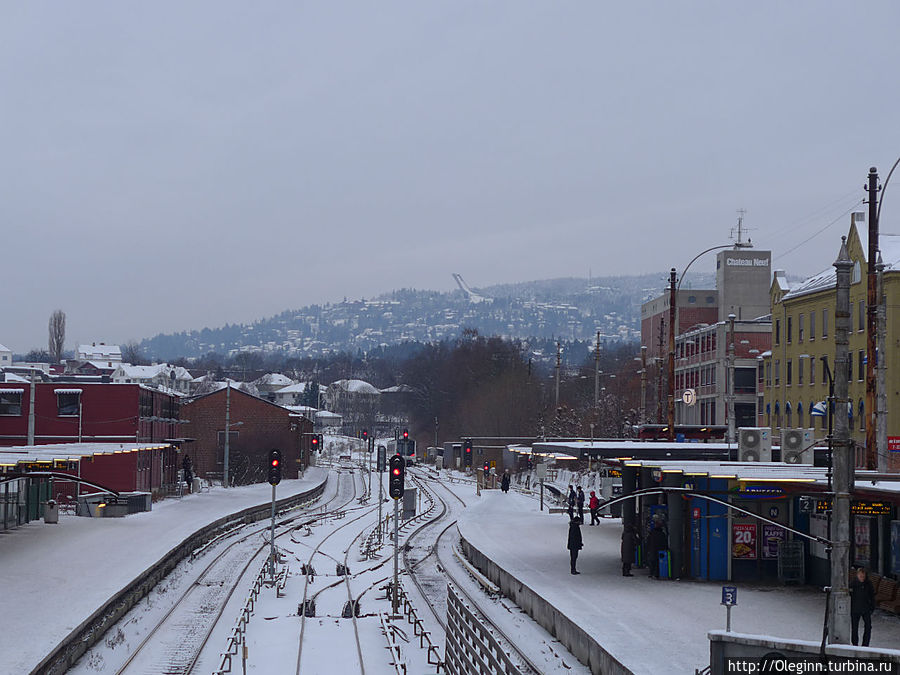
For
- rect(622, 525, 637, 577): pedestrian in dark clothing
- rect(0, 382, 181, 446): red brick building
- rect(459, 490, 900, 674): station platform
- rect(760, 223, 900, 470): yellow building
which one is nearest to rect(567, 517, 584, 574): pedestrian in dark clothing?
rect(459, 490, 900, 674): station platform

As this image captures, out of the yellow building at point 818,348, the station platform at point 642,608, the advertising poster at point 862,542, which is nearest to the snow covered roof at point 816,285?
the yellow building at point 818,348

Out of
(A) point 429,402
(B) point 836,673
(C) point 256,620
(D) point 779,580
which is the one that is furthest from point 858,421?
(A) point 429,402

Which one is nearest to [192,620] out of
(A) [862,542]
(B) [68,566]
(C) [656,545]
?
(B) [68,566]

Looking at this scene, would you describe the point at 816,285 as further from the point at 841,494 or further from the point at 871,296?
the point at 841,494

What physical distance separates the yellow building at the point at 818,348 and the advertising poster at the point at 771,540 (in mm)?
20595

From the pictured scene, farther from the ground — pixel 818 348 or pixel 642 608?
pixel 818 348

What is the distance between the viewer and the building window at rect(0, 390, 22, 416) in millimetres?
62062

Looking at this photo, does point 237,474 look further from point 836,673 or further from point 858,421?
Result: point 836,673

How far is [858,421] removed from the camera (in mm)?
53219

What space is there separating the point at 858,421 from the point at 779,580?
2819cm

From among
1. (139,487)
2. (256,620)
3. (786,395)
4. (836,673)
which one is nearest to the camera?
(836,673)

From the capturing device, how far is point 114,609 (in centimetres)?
2447

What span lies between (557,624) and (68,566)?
47.7 feet

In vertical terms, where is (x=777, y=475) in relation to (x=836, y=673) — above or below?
above
